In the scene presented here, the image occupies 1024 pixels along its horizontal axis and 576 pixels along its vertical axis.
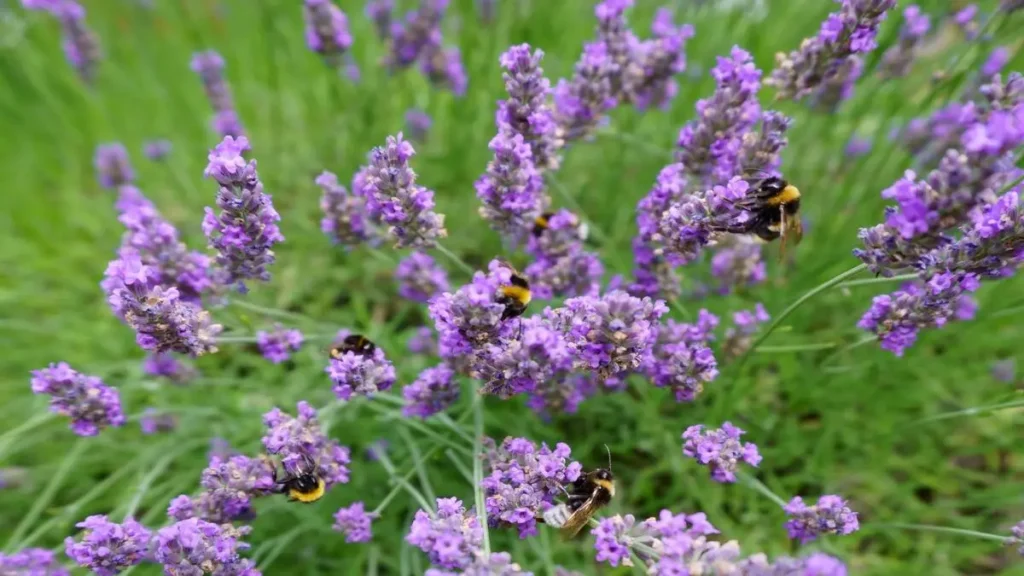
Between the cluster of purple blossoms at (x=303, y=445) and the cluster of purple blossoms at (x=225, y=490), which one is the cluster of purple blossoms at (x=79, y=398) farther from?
the cluster of purple blossoms at (x=303, y=445)

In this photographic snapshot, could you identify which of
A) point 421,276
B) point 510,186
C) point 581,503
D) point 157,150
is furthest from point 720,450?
point 157,150

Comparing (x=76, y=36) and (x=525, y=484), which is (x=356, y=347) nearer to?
(x=525, y=484)

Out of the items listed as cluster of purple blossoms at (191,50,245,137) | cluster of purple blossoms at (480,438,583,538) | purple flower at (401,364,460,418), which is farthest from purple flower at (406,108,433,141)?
cluster of purple blossoms at (480,438,583,538)

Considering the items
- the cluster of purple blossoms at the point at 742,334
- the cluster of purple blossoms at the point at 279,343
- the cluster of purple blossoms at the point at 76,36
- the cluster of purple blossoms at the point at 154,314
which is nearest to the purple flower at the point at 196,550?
the cluster of purple blossoms at the point at 154,314

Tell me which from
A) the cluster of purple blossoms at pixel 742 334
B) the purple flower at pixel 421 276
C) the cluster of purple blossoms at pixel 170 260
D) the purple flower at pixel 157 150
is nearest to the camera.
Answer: the cluster of purple blossoms at pixel 170 260

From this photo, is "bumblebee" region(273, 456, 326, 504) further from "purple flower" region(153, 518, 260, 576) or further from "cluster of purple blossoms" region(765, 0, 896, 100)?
"cluster of purple blossoms" region(765, 0, 896, 100)

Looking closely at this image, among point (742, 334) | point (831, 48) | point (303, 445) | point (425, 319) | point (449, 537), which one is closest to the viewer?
point (449, 537)
